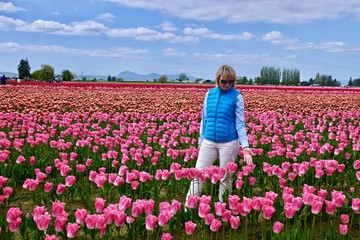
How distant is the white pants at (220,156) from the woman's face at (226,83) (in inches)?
24.0

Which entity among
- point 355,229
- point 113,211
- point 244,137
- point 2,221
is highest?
point 244,137

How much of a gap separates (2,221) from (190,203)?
5.12 feet

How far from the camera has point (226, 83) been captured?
4.71 metres

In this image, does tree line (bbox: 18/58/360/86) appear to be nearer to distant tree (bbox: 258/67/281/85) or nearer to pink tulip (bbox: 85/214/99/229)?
distant tree (bbox: 258/67/281/85)

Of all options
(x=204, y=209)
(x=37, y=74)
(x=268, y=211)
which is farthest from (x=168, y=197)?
(x=37, y=74)

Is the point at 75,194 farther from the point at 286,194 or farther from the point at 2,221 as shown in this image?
the point at 286,194

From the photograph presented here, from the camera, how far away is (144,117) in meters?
12.3

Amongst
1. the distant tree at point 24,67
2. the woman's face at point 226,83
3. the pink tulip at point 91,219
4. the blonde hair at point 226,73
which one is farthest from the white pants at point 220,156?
the distant tree at point 24,67

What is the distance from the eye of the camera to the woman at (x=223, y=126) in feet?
15.8

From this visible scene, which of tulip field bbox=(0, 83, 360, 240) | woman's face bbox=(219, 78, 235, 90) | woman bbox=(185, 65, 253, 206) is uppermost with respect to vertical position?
woman's face bbox=(219, 78, 235, 90)

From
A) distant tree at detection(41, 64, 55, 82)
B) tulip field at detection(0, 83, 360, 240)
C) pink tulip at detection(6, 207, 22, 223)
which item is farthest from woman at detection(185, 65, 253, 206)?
distant tree at detection(41, 64, 55, 82)

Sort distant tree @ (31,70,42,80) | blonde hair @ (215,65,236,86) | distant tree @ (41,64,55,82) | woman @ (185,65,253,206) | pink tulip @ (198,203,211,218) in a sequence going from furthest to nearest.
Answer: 1. distant tree @ (31,70,42,80)
2. distant tree @ (41,64,55,82)
3. woman @ (185,65,253,206)
4. blonde hair @ (215,65,236,86)
5. pink tulip @ (198,203,211,218)

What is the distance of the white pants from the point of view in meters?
4.86

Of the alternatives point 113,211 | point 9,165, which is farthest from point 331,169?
point 9,165
